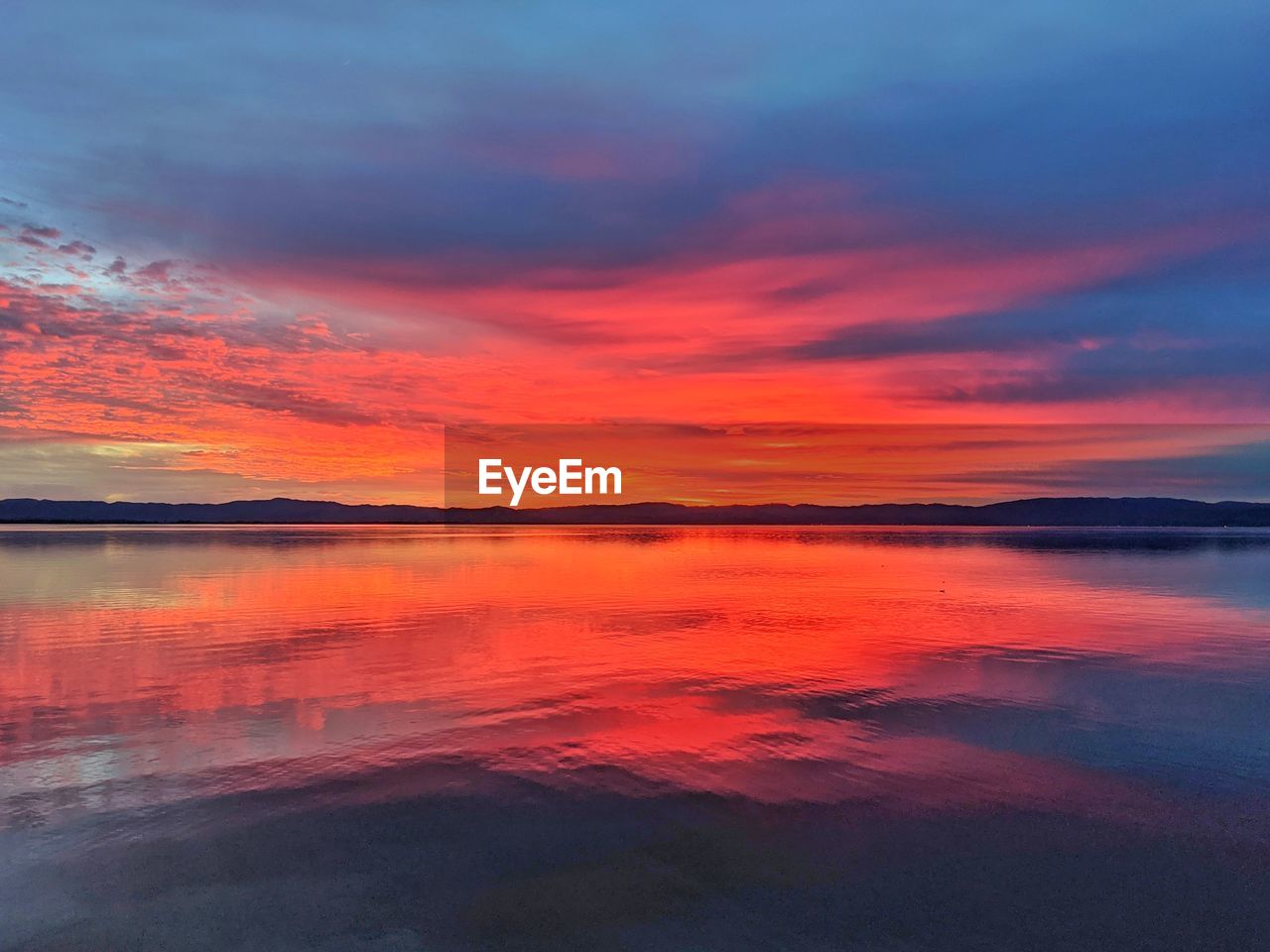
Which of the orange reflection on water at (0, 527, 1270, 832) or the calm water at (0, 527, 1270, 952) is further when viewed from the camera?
the orange reflection on water at (0, 527, 1270, 832)

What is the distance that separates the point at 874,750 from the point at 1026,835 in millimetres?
3118

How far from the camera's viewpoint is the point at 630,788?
10383 millimetres

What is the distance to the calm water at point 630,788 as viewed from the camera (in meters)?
7.34

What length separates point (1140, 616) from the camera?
27.3 meters

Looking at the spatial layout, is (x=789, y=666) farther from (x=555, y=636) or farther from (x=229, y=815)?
(x=229, y=815)

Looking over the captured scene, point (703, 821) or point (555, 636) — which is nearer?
point (703, 821)

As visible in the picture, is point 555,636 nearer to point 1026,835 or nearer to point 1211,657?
point 1026,835

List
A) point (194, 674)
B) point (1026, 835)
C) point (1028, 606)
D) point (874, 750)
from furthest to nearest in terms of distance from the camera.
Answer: point (1028, 606) < point (194, 674) < point (874, 750) < point (1026, 835)

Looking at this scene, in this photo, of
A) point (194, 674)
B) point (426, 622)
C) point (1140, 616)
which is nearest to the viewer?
point (194, 674)

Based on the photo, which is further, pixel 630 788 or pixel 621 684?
pixel 621 684

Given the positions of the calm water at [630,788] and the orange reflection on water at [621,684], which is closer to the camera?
the calm water at [630,788]

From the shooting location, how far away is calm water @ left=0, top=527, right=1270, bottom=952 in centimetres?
734

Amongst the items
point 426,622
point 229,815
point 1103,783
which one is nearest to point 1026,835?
point 1103,783

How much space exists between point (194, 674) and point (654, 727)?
1082 cm
